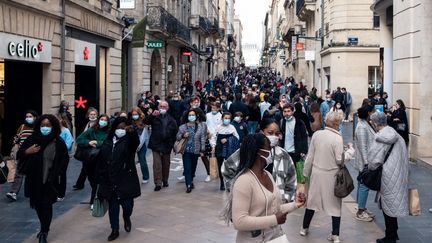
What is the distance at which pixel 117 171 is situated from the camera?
7328 mm

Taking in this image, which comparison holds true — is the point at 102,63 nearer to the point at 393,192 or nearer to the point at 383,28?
the point at 383,28

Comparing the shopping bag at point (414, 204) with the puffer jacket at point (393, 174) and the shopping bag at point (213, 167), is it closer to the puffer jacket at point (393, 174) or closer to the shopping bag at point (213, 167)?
the puffer jacket at point (393, 174)

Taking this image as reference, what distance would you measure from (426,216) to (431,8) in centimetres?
666

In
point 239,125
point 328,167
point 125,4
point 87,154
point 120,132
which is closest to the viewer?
point 328,167

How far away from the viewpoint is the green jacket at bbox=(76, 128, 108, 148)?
29.7 ft

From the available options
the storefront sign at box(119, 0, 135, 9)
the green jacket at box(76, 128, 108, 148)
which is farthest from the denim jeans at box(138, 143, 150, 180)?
the storefront sign at box(119, 0, 135, 9)

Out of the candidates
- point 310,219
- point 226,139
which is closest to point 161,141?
point 226,139

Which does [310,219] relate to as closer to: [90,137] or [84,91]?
[90,137]

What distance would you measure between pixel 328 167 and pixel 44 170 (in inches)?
139

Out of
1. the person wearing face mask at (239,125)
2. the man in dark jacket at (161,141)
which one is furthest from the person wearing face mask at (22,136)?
the person wearing face mask at (239,125)

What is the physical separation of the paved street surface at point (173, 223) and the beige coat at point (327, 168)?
55cm

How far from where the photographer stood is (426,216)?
334 inches

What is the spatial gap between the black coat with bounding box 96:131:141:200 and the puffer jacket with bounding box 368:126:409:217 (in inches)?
121

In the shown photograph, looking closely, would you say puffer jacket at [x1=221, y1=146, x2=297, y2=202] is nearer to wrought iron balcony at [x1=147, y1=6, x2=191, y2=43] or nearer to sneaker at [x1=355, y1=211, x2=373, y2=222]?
sneaker at [x1=355, y1=211, x2=373, y2=222]
